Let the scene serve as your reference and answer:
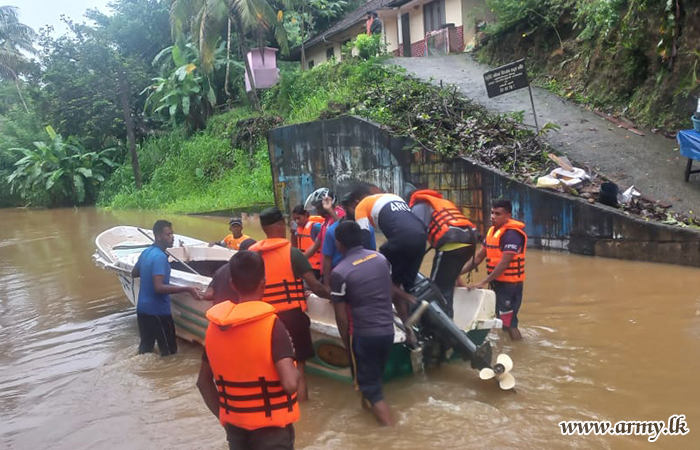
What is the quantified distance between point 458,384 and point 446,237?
1265mm

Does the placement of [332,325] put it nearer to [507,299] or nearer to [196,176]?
[507,299]

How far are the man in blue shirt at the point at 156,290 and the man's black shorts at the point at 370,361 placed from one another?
2.24 m

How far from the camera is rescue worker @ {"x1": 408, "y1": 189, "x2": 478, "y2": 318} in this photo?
451 centimetres

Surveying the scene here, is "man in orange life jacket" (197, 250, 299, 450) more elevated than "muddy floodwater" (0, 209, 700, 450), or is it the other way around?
"man in orange life jacket" (197, 250, 299, 450)

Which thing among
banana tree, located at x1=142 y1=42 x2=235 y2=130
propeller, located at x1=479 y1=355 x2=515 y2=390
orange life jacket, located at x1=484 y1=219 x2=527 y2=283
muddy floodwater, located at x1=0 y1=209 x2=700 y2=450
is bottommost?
muddy floodwater, located at x1=0 y1=209 x2=700 y2=450

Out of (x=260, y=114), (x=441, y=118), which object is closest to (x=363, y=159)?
(x=441, y=118)

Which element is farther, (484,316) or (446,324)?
(484,316)

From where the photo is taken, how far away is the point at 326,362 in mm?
4812

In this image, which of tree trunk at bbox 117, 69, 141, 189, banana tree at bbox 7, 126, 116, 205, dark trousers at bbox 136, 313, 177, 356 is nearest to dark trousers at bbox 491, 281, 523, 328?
dark trousers at bbox 136, 313, 177, 356

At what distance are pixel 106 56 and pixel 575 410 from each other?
2966 cm

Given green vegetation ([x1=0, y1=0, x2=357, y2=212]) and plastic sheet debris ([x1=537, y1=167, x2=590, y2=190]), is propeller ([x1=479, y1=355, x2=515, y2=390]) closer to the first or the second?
plastic sheet debris ([x1=537, y1=167, x2=590, y2=190])

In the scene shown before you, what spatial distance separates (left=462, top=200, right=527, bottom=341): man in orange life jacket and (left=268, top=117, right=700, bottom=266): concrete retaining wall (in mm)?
976

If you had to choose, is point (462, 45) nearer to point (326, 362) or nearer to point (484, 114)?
point (484, 114)

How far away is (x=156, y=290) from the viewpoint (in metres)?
5.31
